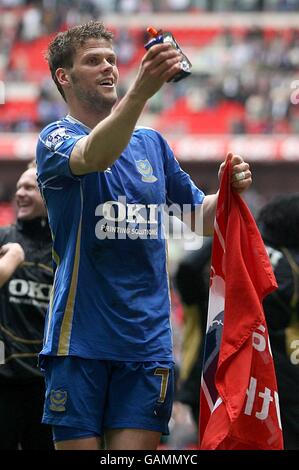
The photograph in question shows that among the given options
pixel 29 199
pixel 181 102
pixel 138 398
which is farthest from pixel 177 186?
pixel 181 102

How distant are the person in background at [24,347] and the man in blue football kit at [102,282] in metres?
1.32

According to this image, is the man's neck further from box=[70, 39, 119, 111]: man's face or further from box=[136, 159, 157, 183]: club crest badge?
box=[136, 159, 157, 183]: club crest badge

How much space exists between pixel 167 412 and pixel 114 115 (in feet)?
3.94

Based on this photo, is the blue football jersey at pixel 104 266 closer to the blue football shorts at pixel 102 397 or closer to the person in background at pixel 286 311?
the blue football shorts at pixel 102 397

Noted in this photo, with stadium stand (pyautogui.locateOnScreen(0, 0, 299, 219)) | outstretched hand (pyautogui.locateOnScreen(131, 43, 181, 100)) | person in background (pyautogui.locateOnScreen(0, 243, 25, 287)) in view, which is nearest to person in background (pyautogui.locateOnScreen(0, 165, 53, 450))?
person in background (pyautogui.locateOnScreen(0, 243, 25, 287))

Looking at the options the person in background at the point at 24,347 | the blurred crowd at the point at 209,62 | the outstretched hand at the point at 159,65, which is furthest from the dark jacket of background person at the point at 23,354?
the blurred crowd at the point at 209,62

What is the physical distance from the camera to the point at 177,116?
2855 cm

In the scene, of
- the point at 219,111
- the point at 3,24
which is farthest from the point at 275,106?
the point at 3,24

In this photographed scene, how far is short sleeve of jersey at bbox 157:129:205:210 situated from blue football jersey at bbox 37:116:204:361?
0.30 meters

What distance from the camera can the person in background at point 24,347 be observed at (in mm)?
5523

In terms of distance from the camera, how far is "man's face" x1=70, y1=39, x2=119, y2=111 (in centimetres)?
424

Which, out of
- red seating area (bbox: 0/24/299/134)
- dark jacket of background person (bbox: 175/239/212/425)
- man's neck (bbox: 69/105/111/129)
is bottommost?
dark jacket of background person (bbox: 175/239/212/425)

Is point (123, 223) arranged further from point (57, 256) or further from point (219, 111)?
point (219, 111)

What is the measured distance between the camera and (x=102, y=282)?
13.6 feet
